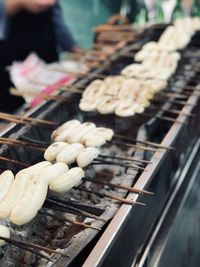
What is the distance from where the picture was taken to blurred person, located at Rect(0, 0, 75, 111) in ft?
17.5

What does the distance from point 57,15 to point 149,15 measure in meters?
3.26

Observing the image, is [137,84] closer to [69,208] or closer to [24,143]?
[24,143]

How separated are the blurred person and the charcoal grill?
4.38 feet

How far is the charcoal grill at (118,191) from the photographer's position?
8.43 feet

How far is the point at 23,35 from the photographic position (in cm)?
608

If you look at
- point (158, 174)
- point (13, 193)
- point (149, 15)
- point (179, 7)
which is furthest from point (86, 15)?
point (13, 193)

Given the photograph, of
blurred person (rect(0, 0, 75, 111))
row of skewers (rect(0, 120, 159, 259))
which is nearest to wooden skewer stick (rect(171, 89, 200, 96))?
row of skewers (rect(0, 120, 159, 259))

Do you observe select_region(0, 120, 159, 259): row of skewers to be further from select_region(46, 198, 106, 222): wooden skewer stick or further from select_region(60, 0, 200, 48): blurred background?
select_region(60, 0, 200, 48): blurred background

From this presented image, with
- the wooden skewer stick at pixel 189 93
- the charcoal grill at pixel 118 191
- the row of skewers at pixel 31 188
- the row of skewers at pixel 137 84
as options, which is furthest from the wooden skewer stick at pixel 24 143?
the wooden skewer stick at pixel 189 93

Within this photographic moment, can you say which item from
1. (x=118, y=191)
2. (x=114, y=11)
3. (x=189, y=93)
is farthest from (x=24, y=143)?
(x=114, y=11)

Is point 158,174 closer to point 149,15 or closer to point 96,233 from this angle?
point 96,233

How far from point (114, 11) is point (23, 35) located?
4084 millimetres

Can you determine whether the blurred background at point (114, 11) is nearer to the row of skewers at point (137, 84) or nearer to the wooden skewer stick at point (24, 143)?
the row of skewers at point (137, 84)

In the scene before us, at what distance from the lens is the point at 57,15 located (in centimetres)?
668
